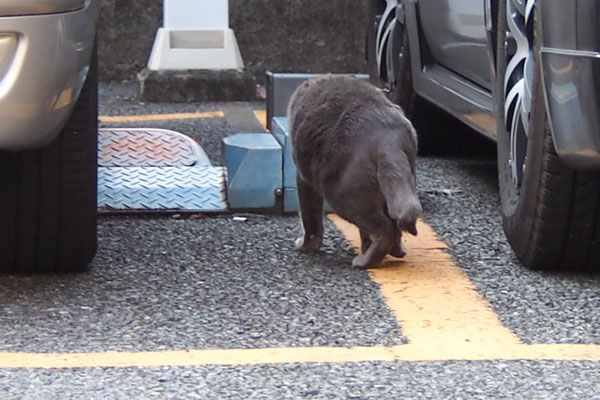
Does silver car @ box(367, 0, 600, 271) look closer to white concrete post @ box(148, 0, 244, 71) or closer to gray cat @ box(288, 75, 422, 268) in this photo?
gray cat @ box(288, 75, 422, 268)

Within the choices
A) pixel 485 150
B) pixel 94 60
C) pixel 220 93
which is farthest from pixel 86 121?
pixel 220 93

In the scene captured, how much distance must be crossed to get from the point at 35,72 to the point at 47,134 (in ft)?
0.61

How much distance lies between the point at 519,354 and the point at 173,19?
5652mm

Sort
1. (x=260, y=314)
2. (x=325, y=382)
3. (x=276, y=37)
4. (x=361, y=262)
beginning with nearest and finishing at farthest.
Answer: (x=325, y=382), (x=260, y=314), (x=361, y=262), (x=276, y=37)

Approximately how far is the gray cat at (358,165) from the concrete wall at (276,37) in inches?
197

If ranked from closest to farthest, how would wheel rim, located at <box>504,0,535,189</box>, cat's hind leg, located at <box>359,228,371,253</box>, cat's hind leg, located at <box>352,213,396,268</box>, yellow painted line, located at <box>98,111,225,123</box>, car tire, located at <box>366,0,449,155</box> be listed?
wheel rim, located at <box>504,0,535,189</box>
cat's hind leg, located at <box>352,213,396,268</box>
cat's hind leg, located at <box>359,228,371,253</box>
car tire, located at <box>366,0,449,155</box>
yellow painted line, located at <box>98,111,225,123</box>

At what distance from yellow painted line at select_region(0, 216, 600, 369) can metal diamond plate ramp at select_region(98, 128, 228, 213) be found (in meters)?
1.32

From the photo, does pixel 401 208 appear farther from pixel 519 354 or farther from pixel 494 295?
pixel 519 354

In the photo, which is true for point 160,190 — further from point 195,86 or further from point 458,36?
point 195,86

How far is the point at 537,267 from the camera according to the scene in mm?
3836

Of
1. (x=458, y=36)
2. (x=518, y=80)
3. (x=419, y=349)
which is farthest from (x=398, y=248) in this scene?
(x=458, y=36)

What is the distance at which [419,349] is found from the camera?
310 centimetres

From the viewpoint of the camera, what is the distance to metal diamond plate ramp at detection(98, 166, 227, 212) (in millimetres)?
4766

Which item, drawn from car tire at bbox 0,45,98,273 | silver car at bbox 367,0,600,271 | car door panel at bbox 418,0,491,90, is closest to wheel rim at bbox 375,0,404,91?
car door panel at bbox 418,0,491,90
